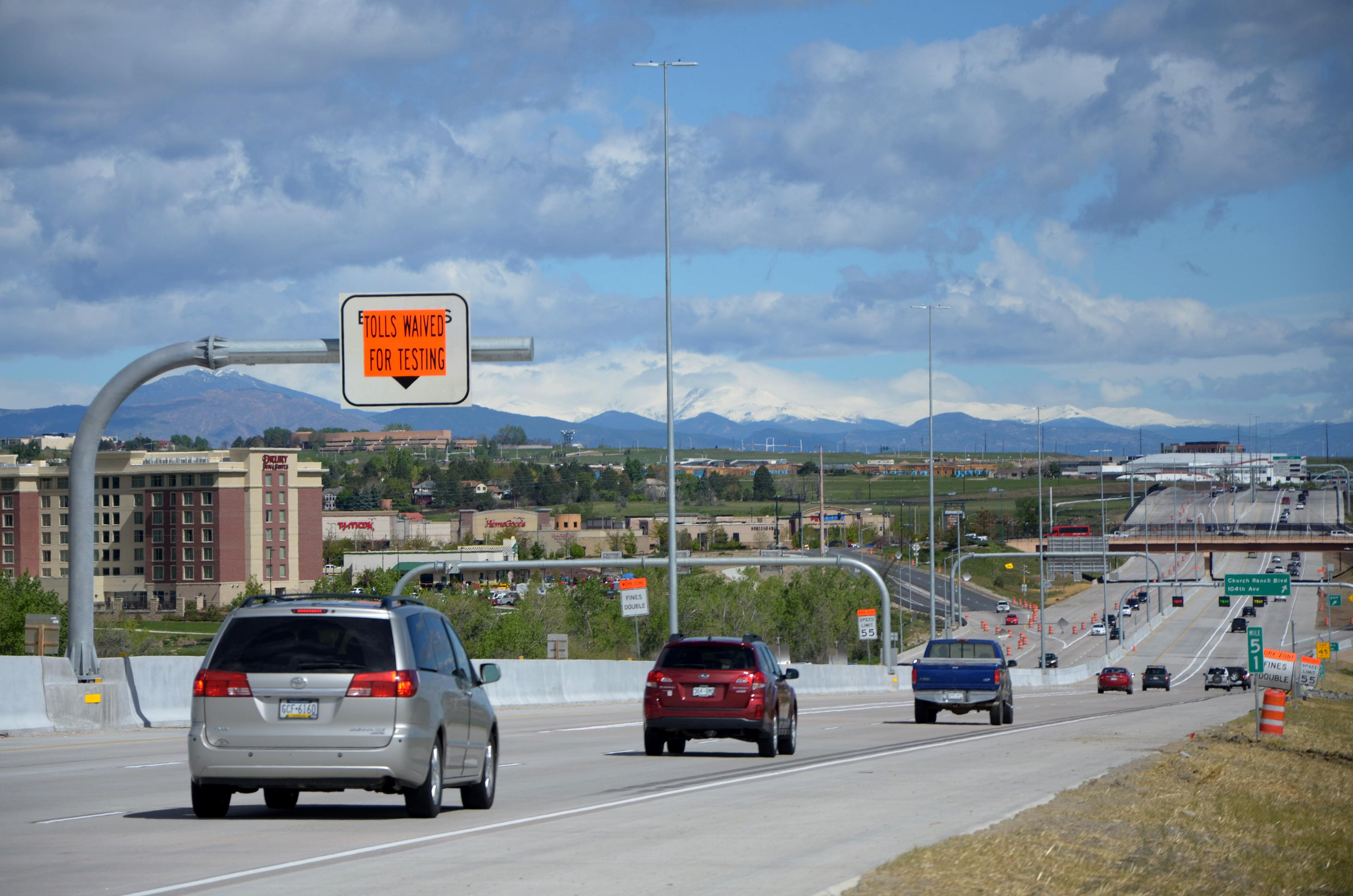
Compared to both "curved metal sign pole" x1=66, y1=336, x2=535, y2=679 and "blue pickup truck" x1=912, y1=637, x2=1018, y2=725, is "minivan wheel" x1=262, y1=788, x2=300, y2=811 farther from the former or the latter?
"blue pickup truck" x1=912, y1=637, x2=1018, y2=725

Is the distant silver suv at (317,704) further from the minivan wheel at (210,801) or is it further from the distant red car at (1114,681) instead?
the distant red car at (1114,681)

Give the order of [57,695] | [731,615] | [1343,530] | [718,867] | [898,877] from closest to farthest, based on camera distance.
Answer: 1. [898,877]
2. [718,867]
3. [57,695]
4. [731,615]
5. [1343,530]

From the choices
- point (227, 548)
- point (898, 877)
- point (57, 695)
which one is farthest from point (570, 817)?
point (227, 548)

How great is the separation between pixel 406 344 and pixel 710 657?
6494 millimetres

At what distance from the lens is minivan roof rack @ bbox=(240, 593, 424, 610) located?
1284 cm

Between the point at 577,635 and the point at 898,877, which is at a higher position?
the point at 898,877

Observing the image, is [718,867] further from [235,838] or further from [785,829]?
[235,838]

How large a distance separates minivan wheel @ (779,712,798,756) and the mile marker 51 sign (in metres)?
6.84

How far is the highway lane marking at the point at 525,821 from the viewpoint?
9859 mm

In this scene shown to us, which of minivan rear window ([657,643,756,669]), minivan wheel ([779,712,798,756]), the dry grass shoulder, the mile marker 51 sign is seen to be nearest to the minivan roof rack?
the dry grass shoulder

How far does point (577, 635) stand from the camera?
125938 mm

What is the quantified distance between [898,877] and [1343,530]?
166203 millimetres

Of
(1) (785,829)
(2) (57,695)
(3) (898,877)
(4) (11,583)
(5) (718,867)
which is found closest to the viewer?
(3) (898,877)

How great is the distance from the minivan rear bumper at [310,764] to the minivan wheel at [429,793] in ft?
1.19
